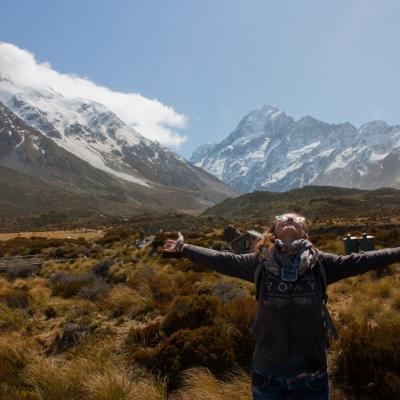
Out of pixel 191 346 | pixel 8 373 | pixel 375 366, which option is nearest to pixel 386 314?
pixel 375 366

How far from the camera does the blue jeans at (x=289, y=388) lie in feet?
11.3

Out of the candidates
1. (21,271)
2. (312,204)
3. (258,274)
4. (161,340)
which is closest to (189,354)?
(161,340)

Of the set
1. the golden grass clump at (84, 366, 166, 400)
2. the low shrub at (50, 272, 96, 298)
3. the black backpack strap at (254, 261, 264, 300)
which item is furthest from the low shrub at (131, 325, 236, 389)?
the low shrub at (50, 272, 96, 298)

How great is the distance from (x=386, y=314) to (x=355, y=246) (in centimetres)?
764

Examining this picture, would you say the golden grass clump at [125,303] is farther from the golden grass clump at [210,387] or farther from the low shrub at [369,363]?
the low shrub at [369,363]

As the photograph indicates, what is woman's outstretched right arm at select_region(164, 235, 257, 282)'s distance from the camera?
3.79m

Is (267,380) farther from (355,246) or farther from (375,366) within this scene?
(355,246)

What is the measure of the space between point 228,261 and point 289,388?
3.73 feet

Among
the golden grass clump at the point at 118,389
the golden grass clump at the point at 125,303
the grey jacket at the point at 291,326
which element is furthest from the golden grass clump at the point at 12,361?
the grey jacket at the point at 291,326

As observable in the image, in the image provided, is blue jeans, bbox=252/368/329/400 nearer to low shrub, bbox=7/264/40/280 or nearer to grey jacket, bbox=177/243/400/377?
grey jacket, bbox=177/243/400/377

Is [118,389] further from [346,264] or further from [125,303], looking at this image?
[125,303]

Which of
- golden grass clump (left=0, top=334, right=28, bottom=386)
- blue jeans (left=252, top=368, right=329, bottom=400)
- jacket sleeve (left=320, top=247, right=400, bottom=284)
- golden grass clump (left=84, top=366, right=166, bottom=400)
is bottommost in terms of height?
golden grass clump (left=0, top=334, right=28, bottom=386)

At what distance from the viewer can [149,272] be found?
1638 cm

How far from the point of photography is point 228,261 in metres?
3.91
